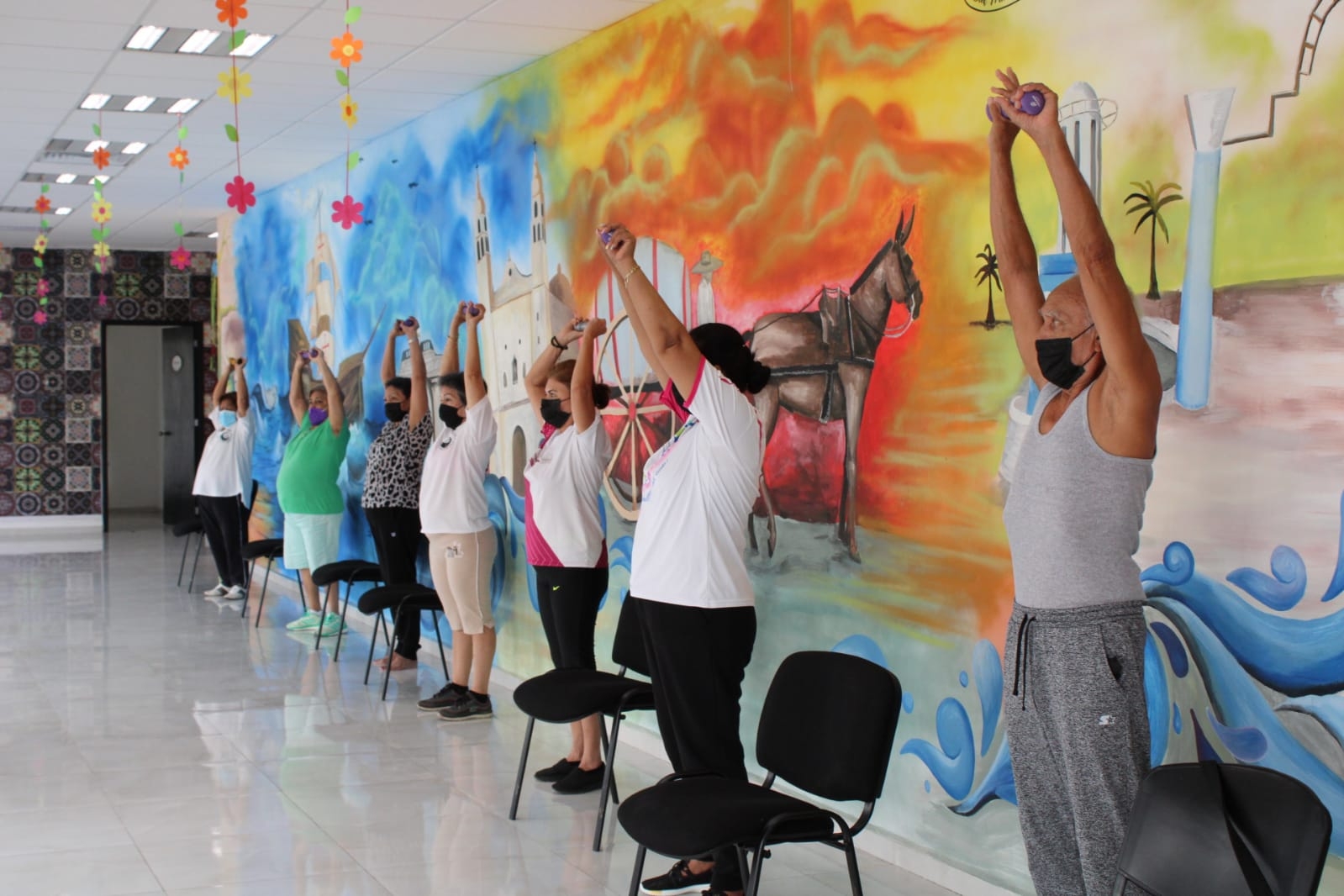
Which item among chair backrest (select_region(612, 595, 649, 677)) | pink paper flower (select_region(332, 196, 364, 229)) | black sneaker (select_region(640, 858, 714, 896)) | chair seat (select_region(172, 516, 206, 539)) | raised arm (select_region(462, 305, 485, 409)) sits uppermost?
pink paper flower (select_region(332, 196, 364, 229))

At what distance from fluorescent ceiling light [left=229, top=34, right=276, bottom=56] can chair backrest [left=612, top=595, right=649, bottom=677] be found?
3.20m

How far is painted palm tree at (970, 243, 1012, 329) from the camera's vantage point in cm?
390

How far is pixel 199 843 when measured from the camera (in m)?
4.52

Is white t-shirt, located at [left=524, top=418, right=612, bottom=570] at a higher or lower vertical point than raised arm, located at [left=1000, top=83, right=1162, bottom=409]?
lower

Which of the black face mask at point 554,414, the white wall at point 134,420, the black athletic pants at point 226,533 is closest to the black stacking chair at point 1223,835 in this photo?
the black face mask at point 554,414

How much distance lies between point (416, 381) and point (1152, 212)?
470 cm

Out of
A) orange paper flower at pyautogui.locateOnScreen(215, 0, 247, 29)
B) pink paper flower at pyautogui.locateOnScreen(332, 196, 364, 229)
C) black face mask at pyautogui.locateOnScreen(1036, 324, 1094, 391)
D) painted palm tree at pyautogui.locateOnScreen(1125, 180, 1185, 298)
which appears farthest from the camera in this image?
pink paper flower at pyautogui.locateOnScreen(332, 196, 364, 229)

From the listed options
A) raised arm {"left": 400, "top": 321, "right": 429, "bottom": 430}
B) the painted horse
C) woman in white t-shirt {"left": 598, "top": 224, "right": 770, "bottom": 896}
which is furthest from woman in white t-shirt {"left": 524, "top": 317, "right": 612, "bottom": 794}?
raised arm {"left": 400, "top": 321, "right": 429, "bottom": 430}

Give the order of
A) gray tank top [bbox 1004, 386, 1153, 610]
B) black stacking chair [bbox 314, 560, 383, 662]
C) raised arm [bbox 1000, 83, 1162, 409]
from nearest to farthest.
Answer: raised arm [bbox 1000, 83, 1162, 409]
gray tank top [bbox 1004, 386, 1153, 610]
black stacking chair [bbox 314, 560, 383, 662]

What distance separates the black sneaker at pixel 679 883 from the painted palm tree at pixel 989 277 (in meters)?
1.79

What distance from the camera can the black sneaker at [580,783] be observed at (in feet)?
16.9

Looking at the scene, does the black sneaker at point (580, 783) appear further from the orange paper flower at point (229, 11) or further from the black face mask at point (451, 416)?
the orange paper flower at point (229, 11)

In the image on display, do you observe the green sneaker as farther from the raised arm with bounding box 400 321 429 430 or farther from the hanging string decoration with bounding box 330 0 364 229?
the hanging string decoration with bounding box 330 0 364 229

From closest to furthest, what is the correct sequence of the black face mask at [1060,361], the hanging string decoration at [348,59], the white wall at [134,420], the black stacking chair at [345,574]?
1. the black face mask at [1060,361]
2. the hanging string decoration at [348,59]
3. the black stacking chair at [345,574]
4. the white wall at [134,420]
